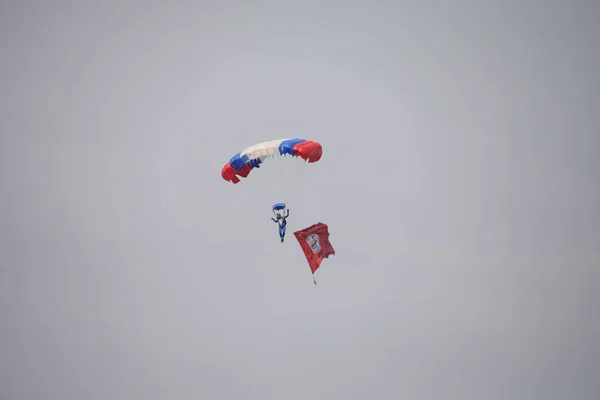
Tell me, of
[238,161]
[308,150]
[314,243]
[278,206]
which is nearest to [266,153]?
[238,161]

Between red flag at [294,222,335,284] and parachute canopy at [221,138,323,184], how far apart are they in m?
3.02

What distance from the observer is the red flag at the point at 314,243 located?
27.9 m

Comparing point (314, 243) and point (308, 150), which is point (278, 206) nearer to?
point (308, 150)

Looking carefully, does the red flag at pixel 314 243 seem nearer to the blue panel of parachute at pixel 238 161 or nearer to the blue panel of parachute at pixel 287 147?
the blue panel of parachute at pixel 287 147

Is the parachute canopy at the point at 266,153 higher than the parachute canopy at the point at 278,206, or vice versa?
the parachute canopy at the point at 266,153

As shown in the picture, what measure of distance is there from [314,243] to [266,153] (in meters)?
4.53

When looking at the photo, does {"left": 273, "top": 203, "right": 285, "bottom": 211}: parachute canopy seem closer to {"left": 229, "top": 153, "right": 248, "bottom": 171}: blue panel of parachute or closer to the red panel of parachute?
the red panel of parachute

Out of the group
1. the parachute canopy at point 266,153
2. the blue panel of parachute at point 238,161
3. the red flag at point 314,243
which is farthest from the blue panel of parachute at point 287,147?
the red flag at point 314,243

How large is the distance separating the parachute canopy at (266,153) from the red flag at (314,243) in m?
3.02

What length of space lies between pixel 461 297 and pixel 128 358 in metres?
65.1

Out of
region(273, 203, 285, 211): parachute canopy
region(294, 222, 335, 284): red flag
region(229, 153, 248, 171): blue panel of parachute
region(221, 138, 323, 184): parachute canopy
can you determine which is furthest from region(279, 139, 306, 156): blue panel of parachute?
region(294, 222, 335, 284): red flag

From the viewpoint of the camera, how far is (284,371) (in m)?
108

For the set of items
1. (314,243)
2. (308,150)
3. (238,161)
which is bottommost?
(314,243)

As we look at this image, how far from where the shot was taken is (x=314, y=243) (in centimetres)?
2831
